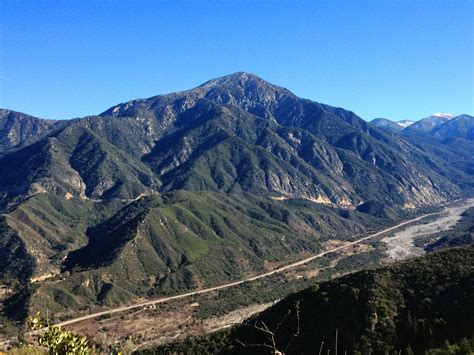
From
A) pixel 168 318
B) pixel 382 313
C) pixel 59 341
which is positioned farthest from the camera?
pixel 168 318

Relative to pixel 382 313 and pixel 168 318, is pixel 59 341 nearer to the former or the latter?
pixel 382 313

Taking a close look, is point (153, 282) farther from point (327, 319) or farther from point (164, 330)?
point (327, 319)

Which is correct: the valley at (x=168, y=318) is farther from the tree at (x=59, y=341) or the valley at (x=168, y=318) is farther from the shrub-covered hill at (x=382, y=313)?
the tree at (x=59, y=341)

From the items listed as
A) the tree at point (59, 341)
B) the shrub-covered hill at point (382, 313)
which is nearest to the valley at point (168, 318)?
the shrub-covered hill at point (382, 313)

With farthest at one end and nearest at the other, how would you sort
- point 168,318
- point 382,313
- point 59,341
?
point 168,318, point 382,313, point 59,341

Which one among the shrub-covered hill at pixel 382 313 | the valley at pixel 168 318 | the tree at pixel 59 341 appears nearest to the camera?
the tree at pixel 59 341

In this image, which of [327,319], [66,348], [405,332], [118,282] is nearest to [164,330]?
[118,282]

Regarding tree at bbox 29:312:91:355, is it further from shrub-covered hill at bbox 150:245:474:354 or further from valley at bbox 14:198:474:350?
valley at bbox 14:198:474:350

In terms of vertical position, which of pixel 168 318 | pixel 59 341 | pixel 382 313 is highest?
pixel 59 341

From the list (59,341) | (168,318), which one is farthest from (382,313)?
(168,318)
